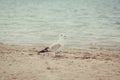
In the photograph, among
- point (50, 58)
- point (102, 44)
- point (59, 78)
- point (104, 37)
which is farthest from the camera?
point (104, 37)

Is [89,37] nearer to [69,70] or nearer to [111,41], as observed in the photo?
[111,41]

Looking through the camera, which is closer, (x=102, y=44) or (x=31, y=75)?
(x=31, y=75)

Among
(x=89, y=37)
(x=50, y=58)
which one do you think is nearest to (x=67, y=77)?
(x=50, y=58)

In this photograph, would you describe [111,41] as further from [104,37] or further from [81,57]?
[81,57]

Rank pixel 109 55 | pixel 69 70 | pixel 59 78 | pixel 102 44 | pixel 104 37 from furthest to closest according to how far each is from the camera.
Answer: pixel 104 37 → pixel 102 44 → pixel 109 55 → pixel 69 70 → pixel 59 78

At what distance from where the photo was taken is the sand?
28.4 feet

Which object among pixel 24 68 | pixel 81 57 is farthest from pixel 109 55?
pixel 24 68

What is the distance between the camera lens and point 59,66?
9.85 m

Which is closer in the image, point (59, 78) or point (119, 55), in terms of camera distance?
point (59, 78)

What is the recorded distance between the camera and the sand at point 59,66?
866cm

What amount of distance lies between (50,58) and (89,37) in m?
7.06

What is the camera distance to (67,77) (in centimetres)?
861

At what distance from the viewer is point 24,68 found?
9.47m

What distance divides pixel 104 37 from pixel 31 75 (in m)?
9.97
